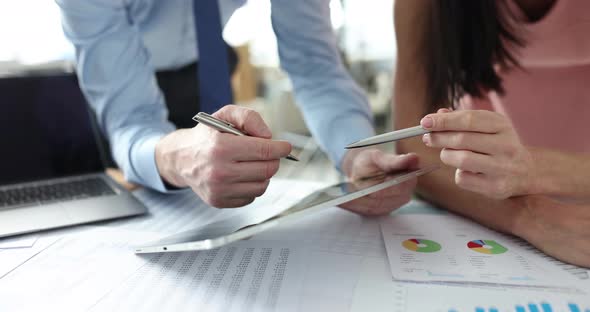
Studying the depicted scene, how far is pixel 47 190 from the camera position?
75 cm

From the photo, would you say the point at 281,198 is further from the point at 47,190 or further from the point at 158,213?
the point at 47,190

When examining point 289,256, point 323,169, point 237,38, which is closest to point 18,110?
point 289,256

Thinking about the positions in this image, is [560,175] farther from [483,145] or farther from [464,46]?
[464,46]

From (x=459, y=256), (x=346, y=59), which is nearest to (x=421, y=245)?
(x=459, y=256)

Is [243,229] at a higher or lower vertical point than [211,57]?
lower

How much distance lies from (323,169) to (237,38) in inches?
45.8

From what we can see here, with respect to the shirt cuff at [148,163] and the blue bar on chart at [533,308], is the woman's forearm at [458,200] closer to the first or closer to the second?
the blue bar on chart at [533,308]

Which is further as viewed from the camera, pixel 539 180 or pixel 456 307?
pixel 539 180

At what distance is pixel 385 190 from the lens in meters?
0.60

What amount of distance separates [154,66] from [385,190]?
566mm

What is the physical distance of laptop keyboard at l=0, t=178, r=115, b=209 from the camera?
700mm

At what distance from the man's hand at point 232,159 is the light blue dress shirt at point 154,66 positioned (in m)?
0.14

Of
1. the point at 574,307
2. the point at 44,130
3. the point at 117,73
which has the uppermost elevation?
the point at 117,73

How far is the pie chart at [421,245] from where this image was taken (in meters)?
0.51
